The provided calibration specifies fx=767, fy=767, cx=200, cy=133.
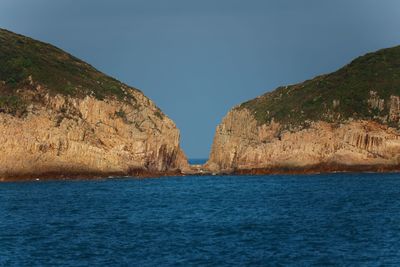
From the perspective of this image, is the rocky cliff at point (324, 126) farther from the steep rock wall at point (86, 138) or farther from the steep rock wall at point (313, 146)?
the steep rock wall at point (86, 138)

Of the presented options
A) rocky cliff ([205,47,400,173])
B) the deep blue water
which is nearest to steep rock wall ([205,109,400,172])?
rocky cliff ([205,47,400,173])

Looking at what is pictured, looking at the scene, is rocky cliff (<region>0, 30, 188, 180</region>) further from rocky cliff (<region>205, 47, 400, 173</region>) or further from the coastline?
rocky cliff (<region>205, 47, 400, 173</region>)

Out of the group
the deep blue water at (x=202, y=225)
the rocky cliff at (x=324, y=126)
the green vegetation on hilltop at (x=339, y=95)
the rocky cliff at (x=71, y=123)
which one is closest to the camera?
the deep blue water at (x=202, y=225)

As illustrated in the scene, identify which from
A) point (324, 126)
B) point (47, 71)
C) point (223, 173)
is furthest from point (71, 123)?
point (324, 126)

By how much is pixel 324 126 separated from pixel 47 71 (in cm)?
4967

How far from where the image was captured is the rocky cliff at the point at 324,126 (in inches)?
5074

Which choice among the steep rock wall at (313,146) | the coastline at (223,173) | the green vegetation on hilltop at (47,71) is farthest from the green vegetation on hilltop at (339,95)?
the green vegetation on hilltop at (47,71)

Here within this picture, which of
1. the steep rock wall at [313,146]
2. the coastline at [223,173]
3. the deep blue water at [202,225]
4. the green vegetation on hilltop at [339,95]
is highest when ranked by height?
the green vegetation on hilltop at [339,95]

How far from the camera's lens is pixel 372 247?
47.2 metres

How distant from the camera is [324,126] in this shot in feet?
447

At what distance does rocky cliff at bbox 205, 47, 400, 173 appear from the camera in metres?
129

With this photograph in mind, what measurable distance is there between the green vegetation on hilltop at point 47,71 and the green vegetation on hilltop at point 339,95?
102 ft

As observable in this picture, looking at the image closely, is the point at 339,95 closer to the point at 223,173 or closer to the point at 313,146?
the point at 313,146

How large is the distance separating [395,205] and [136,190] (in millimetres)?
38193
